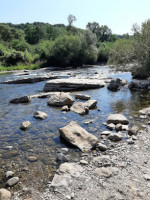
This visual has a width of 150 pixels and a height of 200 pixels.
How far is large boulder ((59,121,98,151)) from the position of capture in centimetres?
710

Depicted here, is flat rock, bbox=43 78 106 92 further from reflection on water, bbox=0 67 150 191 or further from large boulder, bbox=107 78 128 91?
reflection on water, bbox=0 67 150 191

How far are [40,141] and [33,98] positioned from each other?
9.13 m

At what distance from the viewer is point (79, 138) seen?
7453 millimetres

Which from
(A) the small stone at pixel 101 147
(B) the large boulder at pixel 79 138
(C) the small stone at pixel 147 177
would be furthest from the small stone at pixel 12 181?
(C) the small stone at pixel 147 177

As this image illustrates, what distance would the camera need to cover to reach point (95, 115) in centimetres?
1121

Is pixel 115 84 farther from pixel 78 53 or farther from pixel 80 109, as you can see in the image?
pixel 78 53

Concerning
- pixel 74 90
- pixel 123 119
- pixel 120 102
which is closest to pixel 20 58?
pixel 74 90

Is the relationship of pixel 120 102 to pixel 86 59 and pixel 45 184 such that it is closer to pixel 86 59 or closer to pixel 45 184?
pixel 45 184

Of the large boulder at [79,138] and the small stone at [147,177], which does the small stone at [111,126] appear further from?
the small stone at [147,177]

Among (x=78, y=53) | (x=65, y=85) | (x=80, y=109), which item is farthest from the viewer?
(x=78, y=53)

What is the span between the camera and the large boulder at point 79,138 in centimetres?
710

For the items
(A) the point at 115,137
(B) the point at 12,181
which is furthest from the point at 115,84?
(B) the point at 12,181

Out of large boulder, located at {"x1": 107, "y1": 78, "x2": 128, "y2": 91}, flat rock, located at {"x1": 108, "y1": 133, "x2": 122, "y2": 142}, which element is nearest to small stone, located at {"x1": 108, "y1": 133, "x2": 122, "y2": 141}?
flat rock, located at {"x1": 108, "y1": 133, "x2": 122, "y2": 142}

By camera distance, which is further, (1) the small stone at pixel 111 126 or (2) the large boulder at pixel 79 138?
(1) the small stone at pixel 111 126
